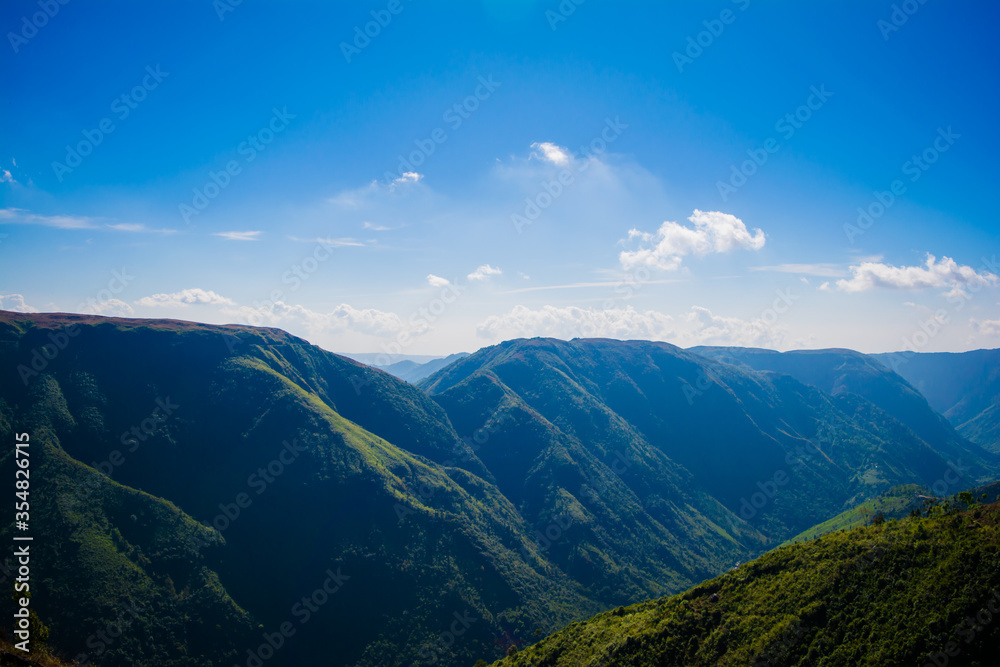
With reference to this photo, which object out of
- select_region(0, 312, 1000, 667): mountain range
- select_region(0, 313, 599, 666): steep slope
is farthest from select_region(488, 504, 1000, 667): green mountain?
select_region(0, 313, 599, 666): steep slope

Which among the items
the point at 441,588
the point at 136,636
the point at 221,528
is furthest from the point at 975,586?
the point at 221,528

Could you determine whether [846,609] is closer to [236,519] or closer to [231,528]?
[231,528]

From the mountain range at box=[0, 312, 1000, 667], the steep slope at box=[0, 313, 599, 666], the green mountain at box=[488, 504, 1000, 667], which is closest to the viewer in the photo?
the green mountain at box=[488, 504, 1000, 667]

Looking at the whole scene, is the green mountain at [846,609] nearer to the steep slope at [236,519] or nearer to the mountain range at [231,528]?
the mountain range at [231,528]

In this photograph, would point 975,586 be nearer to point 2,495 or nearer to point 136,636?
point 136,636

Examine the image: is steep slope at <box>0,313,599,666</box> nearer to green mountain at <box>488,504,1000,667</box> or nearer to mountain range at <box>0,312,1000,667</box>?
mountain range at <box>0,312,1000,667</box>

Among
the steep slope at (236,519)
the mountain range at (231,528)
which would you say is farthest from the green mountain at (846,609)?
the steep slope at (236,519)

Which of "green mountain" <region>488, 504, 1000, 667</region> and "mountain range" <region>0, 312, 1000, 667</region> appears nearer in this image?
"green mountain" <region>488, 504, 1000, 667</region>
